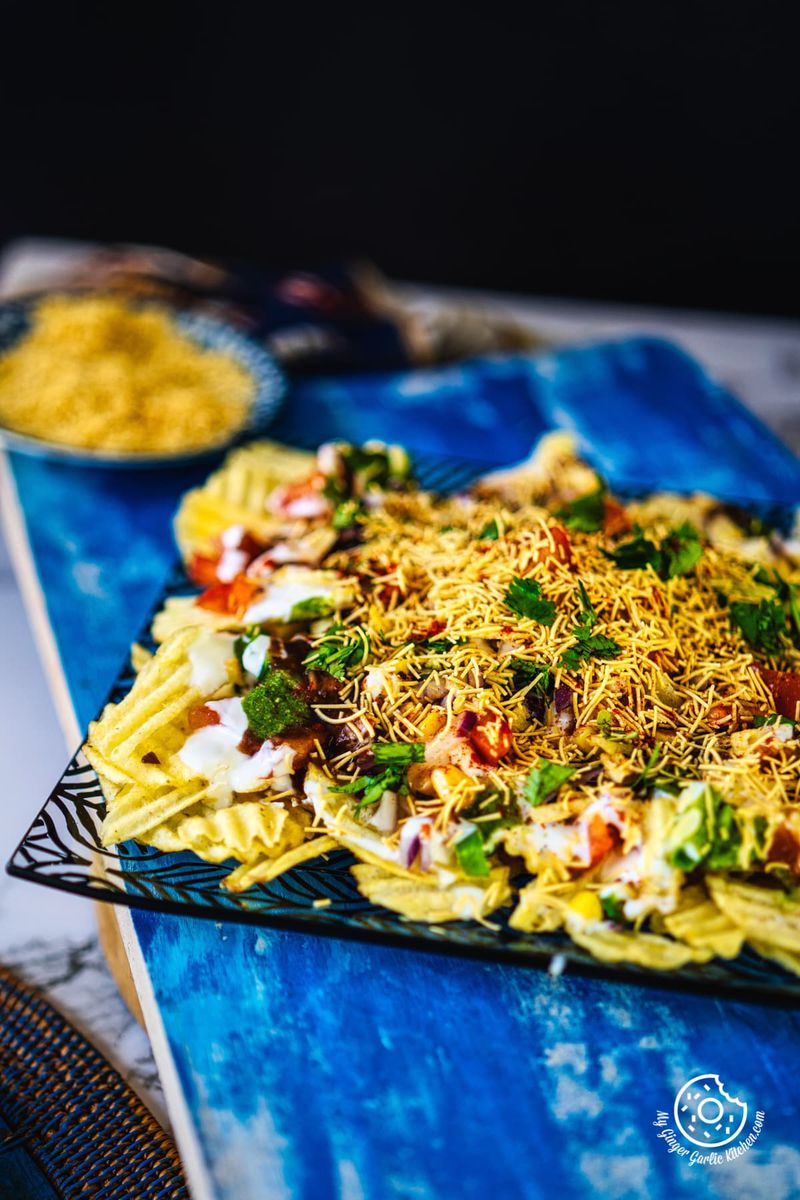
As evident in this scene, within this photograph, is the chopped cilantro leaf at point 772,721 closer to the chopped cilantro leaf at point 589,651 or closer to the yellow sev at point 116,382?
the chopped cilantro leaf at point 589,651

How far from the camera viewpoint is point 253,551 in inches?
87.5

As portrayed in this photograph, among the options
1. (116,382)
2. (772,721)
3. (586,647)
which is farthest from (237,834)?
(116,382)

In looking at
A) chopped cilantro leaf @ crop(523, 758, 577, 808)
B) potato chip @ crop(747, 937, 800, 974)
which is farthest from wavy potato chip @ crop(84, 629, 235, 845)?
potato chip @ crop(747, 937, 800, 974)

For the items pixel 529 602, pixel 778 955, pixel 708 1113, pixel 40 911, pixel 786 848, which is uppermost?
pixel 529 602

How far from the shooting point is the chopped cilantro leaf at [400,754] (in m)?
1.67

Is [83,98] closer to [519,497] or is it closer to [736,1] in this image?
[736,1]

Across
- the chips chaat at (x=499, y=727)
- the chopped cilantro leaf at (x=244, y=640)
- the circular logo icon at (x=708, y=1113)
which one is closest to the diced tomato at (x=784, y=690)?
the chips chaat at (x=499, y=727)

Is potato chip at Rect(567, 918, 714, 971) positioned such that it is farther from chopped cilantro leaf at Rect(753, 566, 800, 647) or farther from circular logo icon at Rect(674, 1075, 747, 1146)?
chopped cilantro leaf at Rect(753, 566, 800, 647)

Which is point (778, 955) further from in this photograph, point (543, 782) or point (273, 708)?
point (273, 708)

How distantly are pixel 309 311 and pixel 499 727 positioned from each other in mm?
2185

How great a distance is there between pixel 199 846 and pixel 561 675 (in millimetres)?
609

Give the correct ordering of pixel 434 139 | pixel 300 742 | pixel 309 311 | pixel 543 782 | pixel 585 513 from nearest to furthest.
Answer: pixel 543 782
pixel 300 742
pixel 585 513
pixel 309 311
pixel 434 139

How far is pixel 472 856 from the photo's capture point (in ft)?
5.07

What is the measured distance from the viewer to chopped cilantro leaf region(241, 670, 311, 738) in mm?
1730
